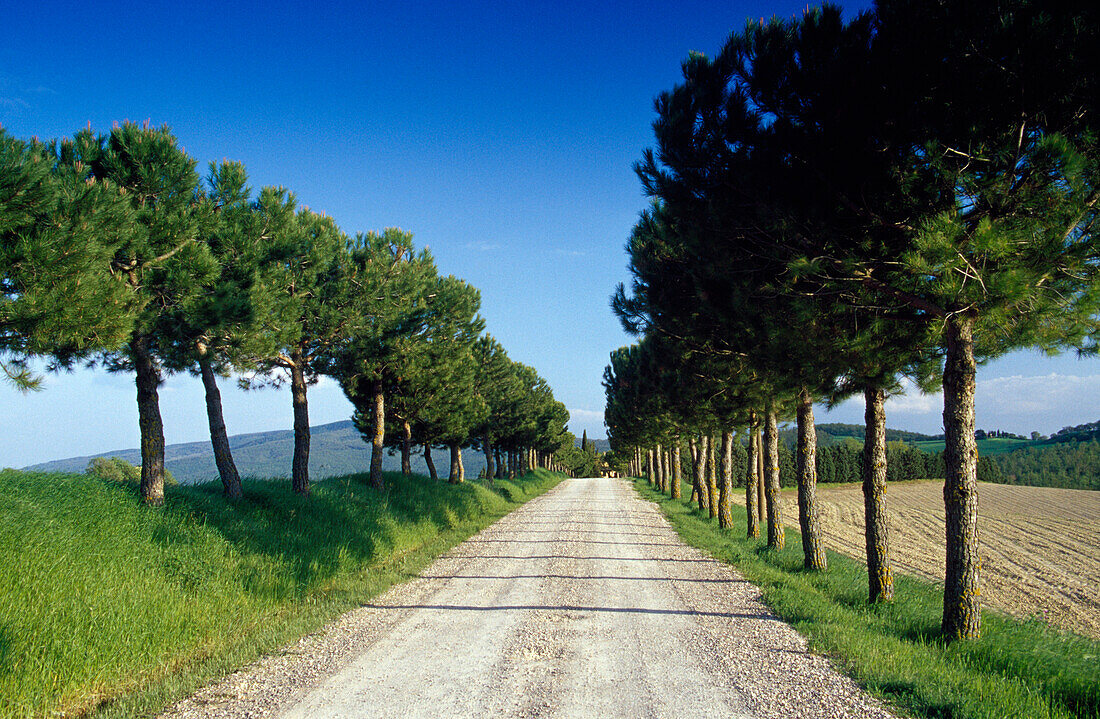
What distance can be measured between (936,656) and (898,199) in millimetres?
4621

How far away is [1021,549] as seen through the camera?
78.7 ft

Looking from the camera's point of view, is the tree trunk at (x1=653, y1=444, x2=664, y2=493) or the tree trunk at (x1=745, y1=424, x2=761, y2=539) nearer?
the tree trunk at (x1=745, y1=424, x2=761, y2=539)

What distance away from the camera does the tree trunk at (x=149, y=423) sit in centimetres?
Answer: 861

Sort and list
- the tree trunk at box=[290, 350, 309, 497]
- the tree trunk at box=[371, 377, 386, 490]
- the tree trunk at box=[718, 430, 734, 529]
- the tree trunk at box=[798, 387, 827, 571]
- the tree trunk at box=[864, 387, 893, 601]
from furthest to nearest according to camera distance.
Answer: the tree trunk at box=[371, 377, 386, 490], the tree trunk at box=[718, 430, 734, 529], the tree trunk at box=[290, 350, 309, 497], the tree trunk at box=[798, 387, 827, 571], the tree trunk at box=[864, 387, 893, 601]

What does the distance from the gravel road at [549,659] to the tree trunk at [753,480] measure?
609 centimetres

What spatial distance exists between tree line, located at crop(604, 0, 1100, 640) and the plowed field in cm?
445

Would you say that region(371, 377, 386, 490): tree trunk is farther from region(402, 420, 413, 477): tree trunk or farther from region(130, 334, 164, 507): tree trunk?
region(130, 334, 164, 507): tree trunk

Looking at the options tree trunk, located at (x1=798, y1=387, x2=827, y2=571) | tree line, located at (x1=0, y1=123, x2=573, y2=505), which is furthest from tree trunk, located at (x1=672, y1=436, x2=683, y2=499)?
tree trunk, located at (x1=798, y1=387, x2=827, y2=571)

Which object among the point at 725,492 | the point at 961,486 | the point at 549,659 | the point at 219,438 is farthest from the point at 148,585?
the point at 725,492

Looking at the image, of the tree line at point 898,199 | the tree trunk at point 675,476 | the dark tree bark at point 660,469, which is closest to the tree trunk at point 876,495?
the tree line at point 898,199

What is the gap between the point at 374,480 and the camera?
17438 millimetres

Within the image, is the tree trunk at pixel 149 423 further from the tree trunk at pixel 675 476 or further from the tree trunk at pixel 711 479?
the tree trunk at pixel 675 476

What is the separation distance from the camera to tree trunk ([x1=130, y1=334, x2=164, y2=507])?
28.2ft

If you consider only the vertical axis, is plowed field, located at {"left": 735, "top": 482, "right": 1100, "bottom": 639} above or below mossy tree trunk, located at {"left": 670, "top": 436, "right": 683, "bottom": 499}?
below
